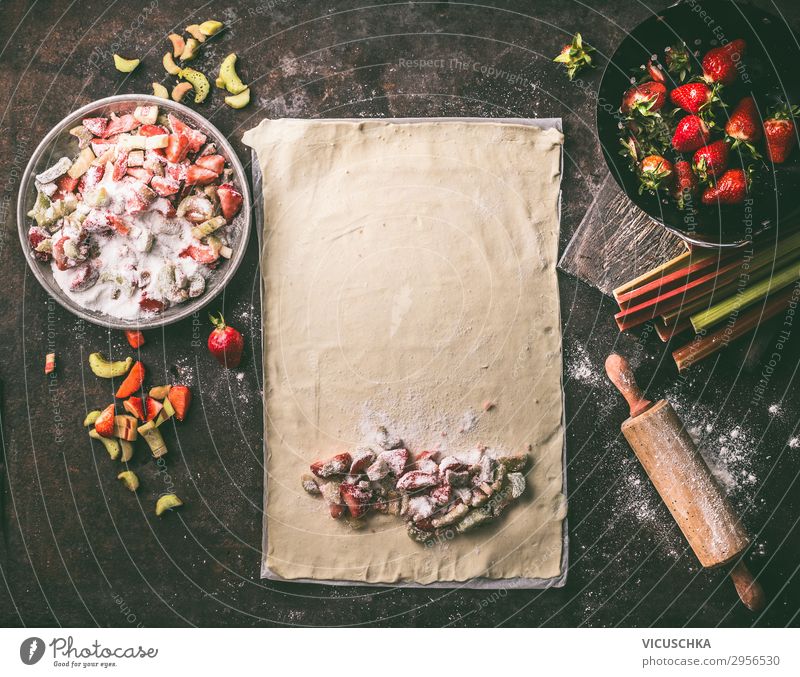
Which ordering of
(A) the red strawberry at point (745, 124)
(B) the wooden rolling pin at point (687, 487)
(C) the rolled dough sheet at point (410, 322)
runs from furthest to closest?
(C) the rolled dough sheet at point (410, 322) → (B) the wooden rolling pin at point (687, 487) → (A) the red strawberry at point (745, 124)

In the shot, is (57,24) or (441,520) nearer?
(441,520)

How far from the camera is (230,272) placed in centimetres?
180

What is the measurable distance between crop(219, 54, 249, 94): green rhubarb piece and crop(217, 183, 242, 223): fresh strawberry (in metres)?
0.30

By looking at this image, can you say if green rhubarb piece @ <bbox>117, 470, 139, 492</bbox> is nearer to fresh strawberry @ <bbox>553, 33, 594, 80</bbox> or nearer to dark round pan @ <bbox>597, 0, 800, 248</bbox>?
dark round pan @ <bbox>597, 0, 800, 248</bbox>

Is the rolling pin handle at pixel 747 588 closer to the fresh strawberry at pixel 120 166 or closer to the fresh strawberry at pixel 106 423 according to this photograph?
the fresh strawberry at pixel 106 423

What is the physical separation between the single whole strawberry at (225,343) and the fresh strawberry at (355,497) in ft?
1.64

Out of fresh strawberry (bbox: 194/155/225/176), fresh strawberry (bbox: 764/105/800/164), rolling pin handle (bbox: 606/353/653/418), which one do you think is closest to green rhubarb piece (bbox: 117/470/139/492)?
fresh strawberry (bbox: 194/155/225/176)

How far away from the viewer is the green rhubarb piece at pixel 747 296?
1751 millimetres

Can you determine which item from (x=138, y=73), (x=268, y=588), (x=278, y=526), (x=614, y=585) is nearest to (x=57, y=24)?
(x=138, y=73)

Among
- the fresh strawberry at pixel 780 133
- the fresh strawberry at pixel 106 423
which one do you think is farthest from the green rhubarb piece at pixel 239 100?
the fresh strawberry at pixel 780 133

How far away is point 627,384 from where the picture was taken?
182 centimetres

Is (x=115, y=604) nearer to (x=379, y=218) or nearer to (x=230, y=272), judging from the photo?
(x=230, y=272)

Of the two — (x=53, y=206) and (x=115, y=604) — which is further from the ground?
(x=53, y=206)

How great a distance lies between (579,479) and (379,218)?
0.99 m
